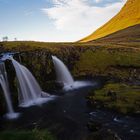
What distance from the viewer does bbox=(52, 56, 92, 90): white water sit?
5750 centimetres

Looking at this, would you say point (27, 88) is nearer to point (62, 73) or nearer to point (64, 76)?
point (64, 76)

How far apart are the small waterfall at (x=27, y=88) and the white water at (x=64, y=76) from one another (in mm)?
9077

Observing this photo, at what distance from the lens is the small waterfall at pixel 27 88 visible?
44000 millimetres

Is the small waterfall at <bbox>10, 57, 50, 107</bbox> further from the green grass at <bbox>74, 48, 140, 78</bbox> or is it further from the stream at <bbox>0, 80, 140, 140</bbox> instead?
the green grass at <bbox>74, 48, 140, 78</bbox>

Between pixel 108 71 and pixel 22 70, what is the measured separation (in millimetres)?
25724

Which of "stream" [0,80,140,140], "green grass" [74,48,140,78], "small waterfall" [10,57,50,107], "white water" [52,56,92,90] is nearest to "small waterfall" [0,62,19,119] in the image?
"stream" [0,80,140,140]

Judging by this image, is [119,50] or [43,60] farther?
[119,50]

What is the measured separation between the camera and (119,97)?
42594 mm

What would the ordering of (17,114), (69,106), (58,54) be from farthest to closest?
(58,54), (69,106), (17,114)

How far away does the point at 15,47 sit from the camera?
6138 cm

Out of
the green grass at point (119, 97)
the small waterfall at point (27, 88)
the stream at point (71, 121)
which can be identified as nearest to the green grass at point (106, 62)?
the green grass at point (119, 97)

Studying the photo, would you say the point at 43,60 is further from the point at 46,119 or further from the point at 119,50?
the point at 119,50

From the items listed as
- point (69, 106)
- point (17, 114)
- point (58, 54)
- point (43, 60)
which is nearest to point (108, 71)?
point (58, 54)

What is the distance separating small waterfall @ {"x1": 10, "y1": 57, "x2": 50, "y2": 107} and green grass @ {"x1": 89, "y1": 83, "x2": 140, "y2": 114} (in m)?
8.90
